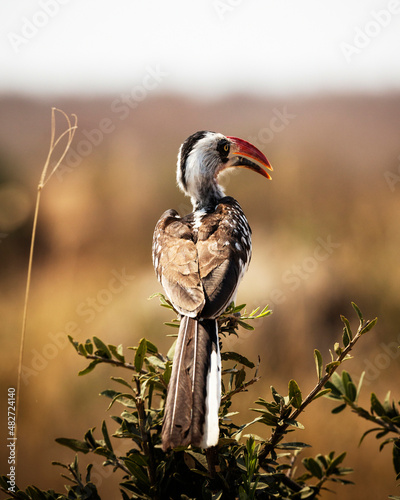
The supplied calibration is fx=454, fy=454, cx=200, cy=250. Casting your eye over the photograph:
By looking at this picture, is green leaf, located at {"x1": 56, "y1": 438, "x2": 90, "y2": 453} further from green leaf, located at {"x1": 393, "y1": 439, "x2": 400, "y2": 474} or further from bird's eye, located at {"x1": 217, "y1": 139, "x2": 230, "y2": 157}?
bird's eye, located at {"x1": 217, "y1": 139, "x2": 230, "y2": 157}

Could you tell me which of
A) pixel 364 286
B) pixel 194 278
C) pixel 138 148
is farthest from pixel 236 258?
pixel 138 148

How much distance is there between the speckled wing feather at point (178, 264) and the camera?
1.86 metres

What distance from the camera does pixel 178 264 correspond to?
2.15 m

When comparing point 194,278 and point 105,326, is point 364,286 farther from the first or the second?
point 194,278

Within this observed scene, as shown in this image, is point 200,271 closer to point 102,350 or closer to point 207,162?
point 102,350

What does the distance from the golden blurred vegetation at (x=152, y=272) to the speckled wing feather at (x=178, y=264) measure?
219 cm

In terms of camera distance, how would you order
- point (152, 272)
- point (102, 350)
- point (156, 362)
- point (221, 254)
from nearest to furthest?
point (102, 350) → point (156, 362) → point (221, 254) → point (152, 272)

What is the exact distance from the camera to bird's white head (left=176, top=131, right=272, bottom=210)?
2977 mm

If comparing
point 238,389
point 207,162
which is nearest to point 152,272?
point 207,162

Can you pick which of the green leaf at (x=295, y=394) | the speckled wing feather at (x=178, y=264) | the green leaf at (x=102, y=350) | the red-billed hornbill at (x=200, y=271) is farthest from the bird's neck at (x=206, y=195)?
the green leaf at (x=295, y=394)

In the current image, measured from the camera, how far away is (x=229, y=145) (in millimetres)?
3068

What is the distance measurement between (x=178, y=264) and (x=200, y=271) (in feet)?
0.43

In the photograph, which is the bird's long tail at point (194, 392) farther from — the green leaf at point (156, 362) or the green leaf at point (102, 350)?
the green leaf at point (102, 350)

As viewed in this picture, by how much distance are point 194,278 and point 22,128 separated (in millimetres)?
7228
